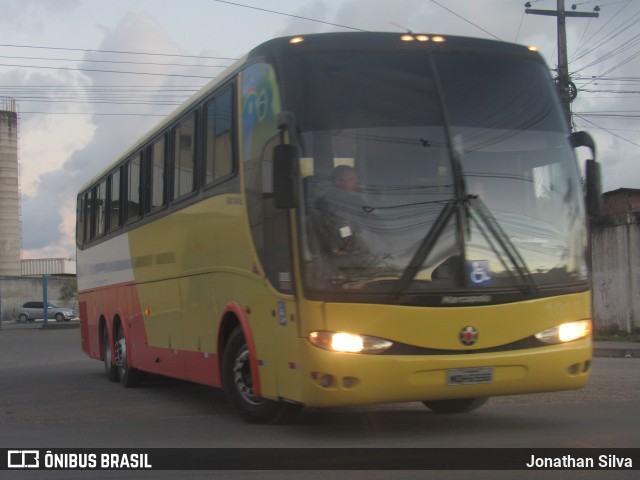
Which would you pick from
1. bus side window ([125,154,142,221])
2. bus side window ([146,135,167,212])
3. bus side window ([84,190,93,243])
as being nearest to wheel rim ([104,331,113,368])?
bus side window ([84,190,93,243])

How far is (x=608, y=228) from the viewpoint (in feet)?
79.2

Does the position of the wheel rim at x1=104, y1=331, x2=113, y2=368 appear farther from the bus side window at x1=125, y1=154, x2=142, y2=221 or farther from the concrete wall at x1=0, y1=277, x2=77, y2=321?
the concrete wall at x1=0, y1=277, x2=77, y2=321

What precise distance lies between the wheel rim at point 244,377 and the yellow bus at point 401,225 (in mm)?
20

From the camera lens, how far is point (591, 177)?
27.5 ft

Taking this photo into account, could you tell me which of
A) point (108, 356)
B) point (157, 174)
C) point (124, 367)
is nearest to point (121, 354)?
point (124, 367)

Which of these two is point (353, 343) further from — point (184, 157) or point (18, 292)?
point (18, 292)

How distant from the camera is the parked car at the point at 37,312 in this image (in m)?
54.2

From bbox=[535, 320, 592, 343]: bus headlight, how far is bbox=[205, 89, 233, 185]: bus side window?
134 inches

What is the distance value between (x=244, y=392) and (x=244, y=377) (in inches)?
5.8

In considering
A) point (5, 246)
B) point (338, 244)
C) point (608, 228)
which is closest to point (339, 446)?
point (338, 244)

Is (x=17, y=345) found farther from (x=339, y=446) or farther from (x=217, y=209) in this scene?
(x=339, y=446)

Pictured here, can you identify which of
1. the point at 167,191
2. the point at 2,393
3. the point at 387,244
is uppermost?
the point at 167,191

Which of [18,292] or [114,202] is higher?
[114,202]

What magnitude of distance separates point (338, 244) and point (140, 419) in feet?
13.2
